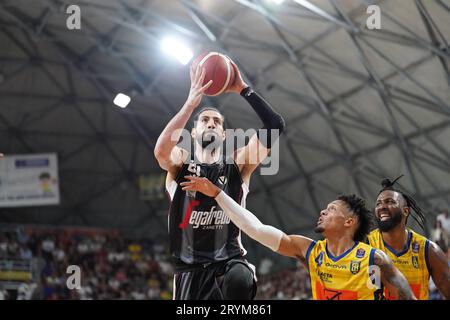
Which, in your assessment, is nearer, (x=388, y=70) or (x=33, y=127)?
(x=388, y=70)

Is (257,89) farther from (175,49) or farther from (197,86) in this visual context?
(197,86)

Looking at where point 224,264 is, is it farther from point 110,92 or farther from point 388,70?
point 110,92

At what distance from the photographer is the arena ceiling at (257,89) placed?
1419 centimetres

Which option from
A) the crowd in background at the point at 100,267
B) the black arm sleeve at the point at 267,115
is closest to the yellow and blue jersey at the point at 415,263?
the black arm sleeve at the point at 267,115

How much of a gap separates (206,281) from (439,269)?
Answer: 6.49ft

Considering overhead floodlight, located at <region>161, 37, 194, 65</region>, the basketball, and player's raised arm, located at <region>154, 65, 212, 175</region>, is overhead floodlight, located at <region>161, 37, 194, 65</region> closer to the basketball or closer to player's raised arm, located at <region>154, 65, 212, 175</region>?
the basketball

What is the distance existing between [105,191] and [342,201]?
20779 mm

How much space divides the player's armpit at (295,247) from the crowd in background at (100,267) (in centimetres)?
1209

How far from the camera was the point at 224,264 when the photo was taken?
504 centimetres

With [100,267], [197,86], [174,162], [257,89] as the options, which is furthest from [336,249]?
[100,267]

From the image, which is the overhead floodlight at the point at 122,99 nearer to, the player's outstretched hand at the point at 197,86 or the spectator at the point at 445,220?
the player's outstretched hand at the point at 197,86

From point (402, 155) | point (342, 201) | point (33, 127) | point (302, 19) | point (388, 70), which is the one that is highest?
point (33, 127)
